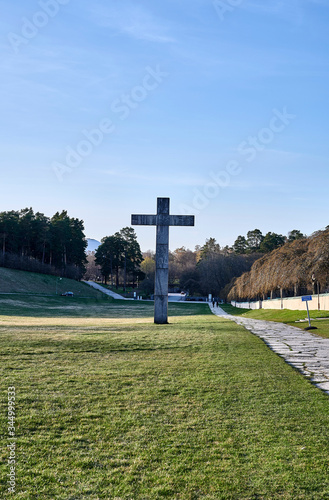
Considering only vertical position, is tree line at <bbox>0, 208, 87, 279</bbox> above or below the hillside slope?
above

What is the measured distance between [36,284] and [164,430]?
6518 centimetres

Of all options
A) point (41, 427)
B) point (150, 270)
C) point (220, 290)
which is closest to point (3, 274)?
point (220, 290)

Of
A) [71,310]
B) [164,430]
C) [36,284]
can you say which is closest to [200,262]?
[36,284]

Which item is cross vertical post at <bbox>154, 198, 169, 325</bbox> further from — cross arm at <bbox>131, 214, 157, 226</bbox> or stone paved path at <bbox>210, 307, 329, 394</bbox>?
stone paved path at <bbox>210, 307, 329, 394</bbox>

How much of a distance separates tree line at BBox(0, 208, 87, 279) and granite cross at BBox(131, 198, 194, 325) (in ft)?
181

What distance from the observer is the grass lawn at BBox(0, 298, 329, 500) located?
2773mm

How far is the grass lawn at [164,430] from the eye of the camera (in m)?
2.77

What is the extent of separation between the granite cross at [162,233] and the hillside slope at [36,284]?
42787 mm

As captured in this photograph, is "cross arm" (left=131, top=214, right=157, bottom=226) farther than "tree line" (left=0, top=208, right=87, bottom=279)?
No

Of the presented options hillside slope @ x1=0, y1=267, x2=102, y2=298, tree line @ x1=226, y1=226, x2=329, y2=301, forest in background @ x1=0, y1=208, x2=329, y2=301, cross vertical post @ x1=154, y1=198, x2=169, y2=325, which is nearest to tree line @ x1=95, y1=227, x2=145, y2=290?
forest in background @ x1=0, y1=208, x2=329, y2=301

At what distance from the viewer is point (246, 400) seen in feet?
15.7

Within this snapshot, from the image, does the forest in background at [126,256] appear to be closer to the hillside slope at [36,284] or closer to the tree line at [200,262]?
the tree line at [200,262]

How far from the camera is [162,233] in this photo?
741 inches

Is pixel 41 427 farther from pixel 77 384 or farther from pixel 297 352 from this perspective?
pixel 297 352
